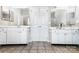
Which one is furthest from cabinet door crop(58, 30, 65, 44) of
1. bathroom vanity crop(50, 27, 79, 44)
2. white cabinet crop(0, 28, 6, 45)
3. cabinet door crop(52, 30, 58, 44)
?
white cabinet crop(0, 28, 6, 45)

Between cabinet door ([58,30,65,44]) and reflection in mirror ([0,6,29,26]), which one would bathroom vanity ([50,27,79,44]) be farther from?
reflection in mirror ([0,6,29,26])

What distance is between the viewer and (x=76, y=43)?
4320mm

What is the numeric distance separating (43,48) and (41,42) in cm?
20

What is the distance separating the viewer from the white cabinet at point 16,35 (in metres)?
4.38

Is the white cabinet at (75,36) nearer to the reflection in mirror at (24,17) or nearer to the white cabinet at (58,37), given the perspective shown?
the white cabinet at (58,37)

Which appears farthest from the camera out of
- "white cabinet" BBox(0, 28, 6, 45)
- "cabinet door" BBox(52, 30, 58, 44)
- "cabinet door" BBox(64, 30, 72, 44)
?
"cabinet door" BBox(52, 30, 58, 44)

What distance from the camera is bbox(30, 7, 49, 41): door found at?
4.38 m

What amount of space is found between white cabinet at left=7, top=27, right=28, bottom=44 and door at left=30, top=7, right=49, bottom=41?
32 cm

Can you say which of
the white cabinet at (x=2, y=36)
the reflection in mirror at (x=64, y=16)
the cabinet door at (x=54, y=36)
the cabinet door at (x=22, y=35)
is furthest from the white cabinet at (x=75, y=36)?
the white cabinet at (x=2, y=36)

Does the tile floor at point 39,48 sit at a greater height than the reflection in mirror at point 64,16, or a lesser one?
lesser

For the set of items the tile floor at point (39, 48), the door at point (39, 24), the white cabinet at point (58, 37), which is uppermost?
the door at point (39, 24)

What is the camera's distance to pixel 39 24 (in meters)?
4.41

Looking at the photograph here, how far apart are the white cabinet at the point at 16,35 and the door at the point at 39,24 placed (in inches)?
12.6

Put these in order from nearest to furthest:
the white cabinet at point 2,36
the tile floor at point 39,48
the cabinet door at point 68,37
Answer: the tile floor at point 39,48
the white cabinet at point 2,36
the cabinet door at point 68,37
